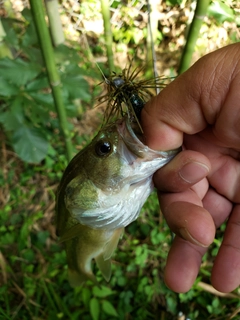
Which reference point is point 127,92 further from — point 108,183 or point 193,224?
point 193,224

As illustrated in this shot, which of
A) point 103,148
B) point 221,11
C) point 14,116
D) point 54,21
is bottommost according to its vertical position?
point 14,116

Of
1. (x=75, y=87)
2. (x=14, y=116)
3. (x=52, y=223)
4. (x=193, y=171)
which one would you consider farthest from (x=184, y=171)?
(x=52, y=223)

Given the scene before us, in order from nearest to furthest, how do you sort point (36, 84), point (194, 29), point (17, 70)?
point (194, 29)
point (17, 70)
point (36, 84)

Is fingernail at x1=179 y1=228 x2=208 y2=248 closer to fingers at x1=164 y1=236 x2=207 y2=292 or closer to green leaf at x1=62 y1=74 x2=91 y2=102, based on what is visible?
fingers at x1=164 y1=236 x2=207 y2=292

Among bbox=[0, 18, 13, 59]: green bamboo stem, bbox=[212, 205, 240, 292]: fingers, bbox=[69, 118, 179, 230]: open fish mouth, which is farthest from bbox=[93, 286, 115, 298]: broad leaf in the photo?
bbox=[0, 18, 13, 59]: green bamboo stem

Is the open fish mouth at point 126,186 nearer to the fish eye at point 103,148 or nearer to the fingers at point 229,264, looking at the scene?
the fish eye at point 103,148

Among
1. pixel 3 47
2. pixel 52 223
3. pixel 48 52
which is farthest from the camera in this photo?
pixel 52 223

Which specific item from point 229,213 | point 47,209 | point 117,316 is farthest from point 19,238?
point 229,213

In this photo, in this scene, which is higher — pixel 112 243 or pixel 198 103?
pixel 198 103
